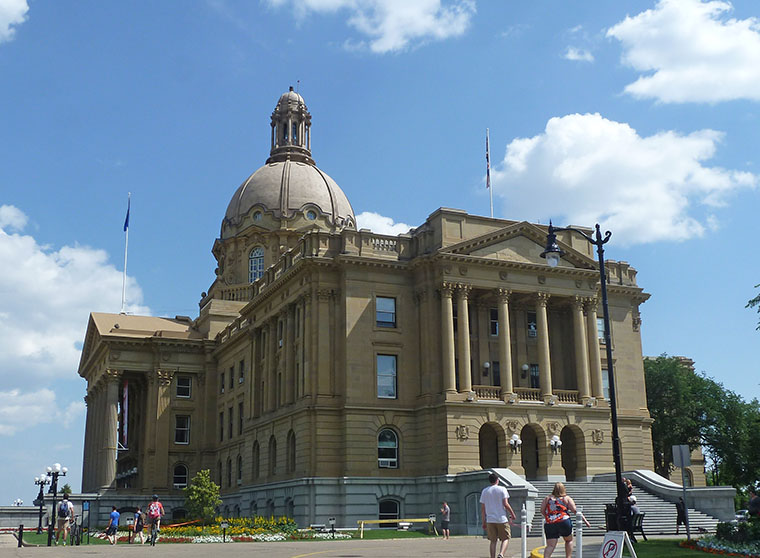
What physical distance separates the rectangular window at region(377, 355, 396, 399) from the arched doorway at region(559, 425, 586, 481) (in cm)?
1073

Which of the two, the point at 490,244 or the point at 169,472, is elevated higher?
the point at 490,244

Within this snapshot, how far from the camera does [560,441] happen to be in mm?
51469

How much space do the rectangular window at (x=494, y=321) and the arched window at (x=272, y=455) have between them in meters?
15.9

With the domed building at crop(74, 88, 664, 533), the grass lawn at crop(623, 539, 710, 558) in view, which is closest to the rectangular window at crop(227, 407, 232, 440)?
the domed building at crop(74, 88, 664, 533)

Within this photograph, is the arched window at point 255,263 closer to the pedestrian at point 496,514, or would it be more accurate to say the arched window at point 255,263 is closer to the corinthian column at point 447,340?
the corinthian column at point 447,340

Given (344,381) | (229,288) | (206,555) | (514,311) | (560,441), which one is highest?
(229,288)

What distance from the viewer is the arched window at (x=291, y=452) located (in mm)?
53500

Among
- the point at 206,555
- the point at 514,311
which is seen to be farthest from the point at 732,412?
the point at 206,555

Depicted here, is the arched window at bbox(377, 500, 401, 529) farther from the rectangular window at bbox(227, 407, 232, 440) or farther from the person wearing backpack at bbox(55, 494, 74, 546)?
the rectangular window at bbox(227, 407, 232, 440)

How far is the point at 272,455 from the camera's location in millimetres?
57438

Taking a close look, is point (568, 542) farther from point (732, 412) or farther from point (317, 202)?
point (317, 202)

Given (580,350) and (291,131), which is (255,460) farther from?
(291,131)

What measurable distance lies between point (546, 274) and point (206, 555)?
1267 inches

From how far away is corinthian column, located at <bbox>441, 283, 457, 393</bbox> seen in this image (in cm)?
4962
